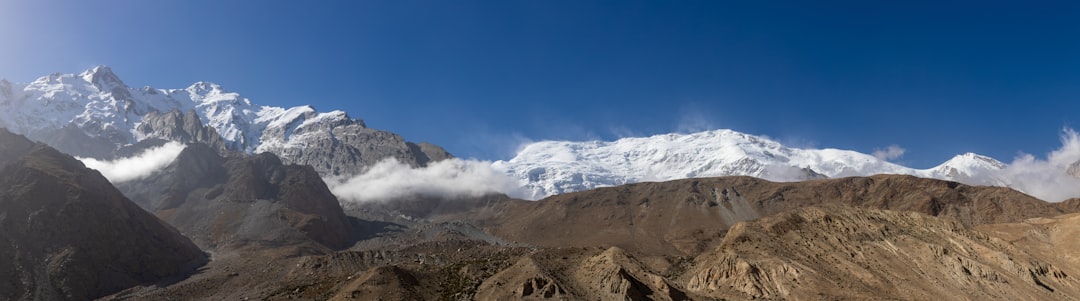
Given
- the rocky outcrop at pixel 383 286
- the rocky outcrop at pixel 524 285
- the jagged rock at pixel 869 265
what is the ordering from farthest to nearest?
the jagged rock at pixel 869 265 < the rocky outcrop at pixel 383 286 < the rocky outcrop at pixel 524 285

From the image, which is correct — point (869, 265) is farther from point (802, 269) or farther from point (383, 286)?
point (383, 286)

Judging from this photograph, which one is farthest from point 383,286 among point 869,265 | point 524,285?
point 869,265

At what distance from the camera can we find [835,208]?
141 metres

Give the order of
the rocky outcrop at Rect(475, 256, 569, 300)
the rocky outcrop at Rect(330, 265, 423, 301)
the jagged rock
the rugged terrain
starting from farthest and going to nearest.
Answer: the jagged rock, the rocky outcrop at Rect(330, 265, 423, 301), the rugged terrain, the rocky outcrop at Rect(475, 256, 569, 300)

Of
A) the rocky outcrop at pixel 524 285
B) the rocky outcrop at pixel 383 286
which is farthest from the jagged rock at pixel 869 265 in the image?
the rocky outcrop at pixel 383 286

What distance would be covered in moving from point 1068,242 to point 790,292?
61.6m

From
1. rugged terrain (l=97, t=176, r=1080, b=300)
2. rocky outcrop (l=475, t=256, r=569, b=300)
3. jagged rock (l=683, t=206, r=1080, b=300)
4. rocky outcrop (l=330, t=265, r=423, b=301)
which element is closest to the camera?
rocky outcrop (l=475, t=256, r=569, b=300)

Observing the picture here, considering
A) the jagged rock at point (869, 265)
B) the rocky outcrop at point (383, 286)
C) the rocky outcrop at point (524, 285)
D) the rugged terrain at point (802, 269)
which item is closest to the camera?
the rocky outcrop at point (524, 285)

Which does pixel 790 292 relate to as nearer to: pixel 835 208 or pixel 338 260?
pixel 835 208

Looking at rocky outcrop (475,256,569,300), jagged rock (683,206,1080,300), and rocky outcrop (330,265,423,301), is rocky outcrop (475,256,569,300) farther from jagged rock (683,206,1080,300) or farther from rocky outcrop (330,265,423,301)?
jagged rock (683,206,1080,300)

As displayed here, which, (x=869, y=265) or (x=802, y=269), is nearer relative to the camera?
(x=802, y=269)

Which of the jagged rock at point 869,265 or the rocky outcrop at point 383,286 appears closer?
the rocky outcrop at point 383,286

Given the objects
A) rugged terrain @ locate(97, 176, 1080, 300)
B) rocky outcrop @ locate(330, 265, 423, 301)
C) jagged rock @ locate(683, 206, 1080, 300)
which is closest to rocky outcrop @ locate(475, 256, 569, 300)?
rugged terrain @ locate(97, 176, 1080, 300)

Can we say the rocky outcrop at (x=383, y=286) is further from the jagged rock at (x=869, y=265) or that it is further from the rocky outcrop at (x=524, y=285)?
the jagged rock at (x=869, y=265)
